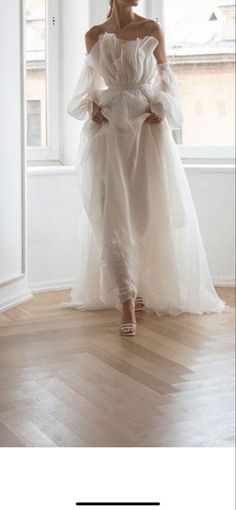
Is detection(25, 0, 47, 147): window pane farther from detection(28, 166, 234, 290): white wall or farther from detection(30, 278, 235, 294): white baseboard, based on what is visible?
detection(30, 278, 235, 294): white baseboard

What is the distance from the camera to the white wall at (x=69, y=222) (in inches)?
131

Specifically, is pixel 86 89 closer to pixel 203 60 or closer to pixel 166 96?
pixel 166 96

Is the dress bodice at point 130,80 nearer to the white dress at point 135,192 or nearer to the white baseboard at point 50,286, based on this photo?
the white dress at point 135,192

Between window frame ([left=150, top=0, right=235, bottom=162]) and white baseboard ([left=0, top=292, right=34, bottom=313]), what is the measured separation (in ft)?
3.39

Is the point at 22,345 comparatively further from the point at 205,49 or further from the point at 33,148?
the point at 205,49

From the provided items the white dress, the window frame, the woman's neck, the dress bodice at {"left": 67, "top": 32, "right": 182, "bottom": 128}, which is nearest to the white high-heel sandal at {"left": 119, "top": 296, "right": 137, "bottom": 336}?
the white dress

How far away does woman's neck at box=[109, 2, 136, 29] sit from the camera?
2746 mm

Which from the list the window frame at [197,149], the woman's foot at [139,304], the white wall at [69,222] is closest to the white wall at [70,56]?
the white wall at [69,222]

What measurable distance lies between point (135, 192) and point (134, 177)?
0.17 feet

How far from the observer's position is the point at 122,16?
275 centimetres

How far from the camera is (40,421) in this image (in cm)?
180

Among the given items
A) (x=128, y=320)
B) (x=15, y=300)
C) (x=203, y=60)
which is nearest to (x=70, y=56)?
(x=203, y=60)

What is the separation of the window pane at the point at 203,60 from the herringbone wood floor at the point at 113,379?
1115mm

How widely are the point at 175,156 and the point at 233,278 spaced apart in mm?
836
